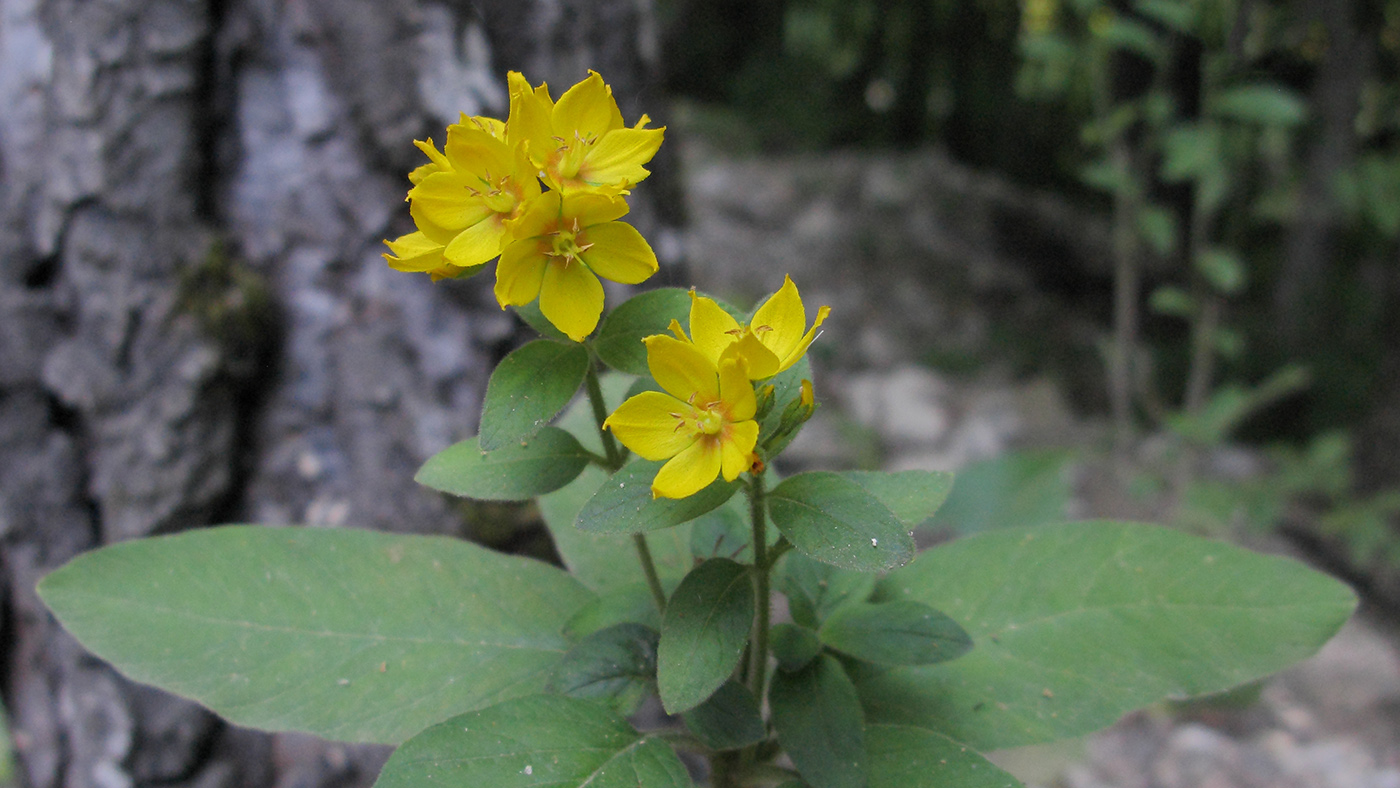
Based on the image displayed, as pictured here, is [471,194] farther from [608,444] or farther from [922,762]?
[922,762]

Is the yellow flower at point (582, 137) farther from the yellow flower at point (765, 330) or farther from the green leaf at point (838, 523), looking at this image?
the green leaf at point (838, 523)

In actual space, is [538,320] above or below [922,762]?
above

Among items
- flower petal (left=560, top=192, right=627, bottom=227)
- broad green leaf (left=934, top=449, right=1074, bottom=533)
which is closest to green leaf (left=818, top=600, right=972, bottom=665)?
flower petal (left=560, top=192, right=627, bottom=227)

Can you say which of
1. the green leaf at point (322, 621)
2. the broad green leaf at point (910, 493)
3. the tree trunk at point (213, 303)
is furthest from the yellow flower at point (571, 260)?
the tree trunk at point (213, 303)

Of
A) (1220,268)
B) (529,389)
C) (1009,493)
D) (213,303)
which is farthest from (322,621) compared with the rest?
(1220,268)

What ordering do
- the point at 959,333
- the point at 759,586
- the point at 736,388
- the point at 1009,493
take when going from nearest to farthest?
the point at 736,388
the point at 759,586
the point at 1009,493
the point at 959,333

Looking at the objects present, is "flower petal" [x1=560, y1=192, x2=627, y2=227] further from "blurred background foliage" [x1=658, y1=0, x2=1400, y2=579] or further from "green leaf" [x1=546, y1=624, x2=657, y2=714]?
"blurred background foliage" [x1=658, y1=0, x2=1400, y2=579]

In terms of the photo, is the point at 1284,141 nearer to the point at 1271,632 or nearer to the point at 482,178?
the point at 1271,632

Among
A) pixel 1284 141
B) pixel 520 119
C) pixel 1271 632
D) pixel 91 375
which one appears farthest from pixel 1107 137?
pixel 91 375
